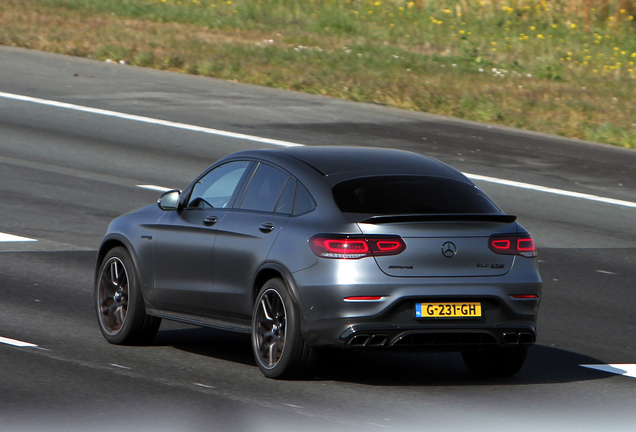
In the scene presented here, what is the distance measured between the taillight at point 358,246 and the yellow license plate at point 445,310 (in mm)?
395

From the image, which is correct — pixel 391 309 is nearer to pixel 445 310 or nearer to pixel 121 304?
pixel 445 310

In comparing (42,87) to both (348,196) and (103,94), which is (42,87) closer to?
(103,94)

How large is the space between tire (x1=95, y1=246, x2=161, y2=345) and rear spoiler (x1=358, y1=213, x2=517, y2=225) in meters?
2.35

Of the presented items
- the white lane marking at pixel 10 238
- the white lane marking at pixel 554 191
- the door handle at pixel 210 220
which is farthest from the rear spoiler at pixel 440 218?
the white lane marking at pixel 554 191

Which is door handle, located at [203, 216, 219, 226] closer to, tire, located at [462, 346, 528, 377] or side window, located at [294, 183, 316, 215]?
side window, located at [294, 183, 316, 215]

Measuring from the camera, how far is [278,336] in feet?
27.4

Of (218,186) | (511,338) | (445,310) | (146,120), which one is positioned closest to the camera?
(445,310)

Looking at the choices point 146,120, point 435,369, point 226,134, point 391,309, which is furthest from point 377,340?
point 146,120

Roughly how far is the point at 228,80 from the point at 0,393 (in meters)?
18.2

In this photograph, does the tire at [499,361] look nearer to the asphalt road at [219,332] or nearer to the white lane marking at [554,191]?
the asphalt road at [219,332]

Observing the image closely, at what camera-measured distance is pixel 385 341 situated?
8008 millimetres

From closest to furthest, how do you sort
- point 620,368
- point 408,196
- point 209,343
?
1. point 408,196
2. point 620,368
3. point 209,343

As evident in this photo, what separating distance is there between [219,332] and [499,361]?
2.75m

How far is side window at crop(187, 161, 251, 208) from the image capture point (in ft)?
30.5
